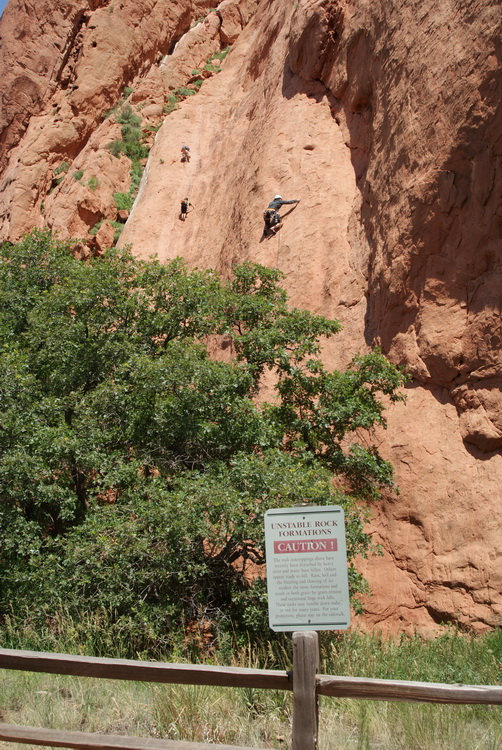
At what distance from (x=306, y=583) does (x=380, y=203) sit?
10.3 m

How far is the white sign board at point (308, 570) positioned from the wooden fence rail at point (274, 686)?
0.50 feet

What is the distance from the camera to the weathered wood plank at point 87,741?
14.6 feet

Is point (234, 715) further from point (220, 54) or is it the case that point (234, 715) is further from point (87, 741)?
point (220, 54)

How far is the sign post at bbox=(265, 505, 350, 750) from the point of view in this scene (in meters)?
4.50

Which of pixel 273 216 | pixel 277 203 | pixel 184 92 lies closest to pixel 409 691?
pixel 273 216

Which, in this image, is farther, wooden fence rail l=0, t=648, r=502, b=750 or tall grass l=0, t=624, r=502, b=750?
tall grass l=0, t=624, r=502, b=750

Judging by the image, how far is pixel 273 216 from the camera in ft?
51.8

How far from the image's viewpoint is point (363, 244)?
14.2 meters

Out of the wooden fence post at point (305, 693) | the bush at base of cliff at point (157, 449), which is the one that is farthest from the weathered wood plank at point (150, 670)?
the bush at base of cliff at point (157, 449)

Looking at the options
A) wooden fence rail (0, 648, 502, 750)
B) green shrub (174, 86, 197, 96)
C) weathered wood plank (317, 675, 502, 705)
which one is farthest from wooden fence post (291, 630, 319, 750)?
green shrub (174, 86, 197, 96)

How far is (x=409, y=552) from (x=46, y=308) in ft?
22.2

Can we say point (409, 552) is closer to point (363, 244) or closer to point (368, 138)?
point (363, 244)

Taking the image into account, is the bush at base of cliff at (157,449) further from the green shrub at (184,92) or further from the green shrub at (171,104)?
the green shrub at (184,92)

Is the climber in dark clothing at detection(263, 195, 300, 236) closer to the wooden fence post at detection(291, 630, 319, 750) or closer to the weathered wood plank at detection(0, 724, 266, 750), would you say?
the wooden fence post at detection(291, 630, 319, 750)
